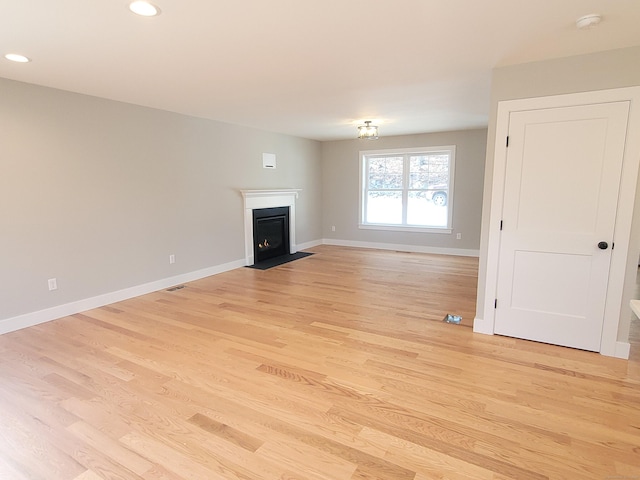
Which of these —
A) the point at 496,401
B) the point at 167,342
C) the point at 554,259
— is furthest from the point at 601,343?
the point at 167,342

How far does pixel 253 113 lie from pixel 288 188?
2.24 m

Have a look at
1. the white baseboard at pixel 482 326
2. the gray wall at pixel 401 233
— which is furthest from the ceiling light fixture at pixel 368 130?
the white baseboard at pixel 482 326

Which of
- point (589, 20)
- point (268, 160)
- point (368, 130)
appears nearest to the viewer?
point (589, 20)

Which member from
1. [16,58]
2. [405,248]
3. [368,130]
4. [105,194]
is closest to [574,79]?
[368,130]

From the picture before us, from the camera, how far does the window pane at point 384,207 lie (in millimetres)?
7422

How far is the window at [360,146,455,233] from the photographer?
687cm

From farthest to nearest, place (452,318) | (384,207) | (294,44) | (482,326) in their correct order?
(384,207) < (452,318) < (482,326) < (294,44)

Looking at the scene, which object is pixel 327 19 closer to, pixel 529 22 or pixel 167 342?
pixel 529 22

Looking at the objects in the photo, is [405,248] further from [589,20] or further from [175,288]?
[589,20]

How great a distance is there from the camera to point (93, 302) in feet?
12.9

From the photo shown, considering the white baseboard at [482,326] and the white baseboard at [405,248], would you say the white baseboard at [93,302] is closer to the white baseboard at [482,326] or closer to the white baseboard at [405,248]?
the white baseboard at [405,248]

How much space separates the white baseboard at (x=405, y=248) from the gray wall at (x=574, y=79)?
401 cm

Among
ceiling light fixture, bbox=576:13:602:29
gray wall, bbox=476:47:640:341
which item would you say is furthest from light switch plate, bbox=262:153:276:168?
ceiling light fixture, bbox=576:13:602:29

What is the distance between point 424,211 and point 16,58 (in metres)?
6.38
